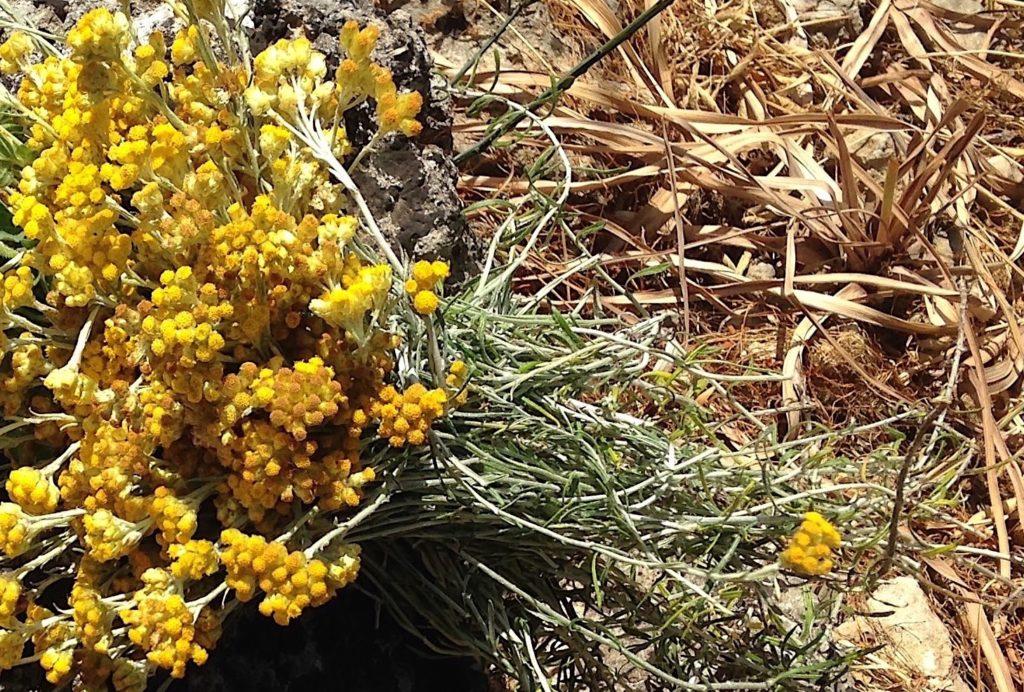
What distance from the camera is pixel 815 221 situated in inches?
79.6

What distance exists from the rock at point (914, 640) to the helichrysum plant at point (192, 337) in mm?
1064

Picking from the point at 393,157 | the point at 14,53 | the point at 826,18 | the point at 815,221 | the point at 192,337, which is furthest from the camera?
the point at 826,18

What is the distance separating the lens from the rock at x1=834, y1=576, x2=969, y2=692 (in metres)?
1.74

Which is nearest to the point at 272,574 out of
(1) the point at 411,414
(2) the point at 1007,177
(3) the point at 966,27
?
(1) the point at 411,414

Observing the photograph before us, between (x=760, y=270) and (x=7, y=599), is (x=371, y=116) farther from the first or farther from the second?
(x=760, y=270)

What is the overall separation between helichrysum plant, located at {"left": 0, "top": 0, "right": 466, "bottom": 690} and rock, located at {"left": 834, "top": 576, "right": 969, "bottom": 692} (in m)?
1.06

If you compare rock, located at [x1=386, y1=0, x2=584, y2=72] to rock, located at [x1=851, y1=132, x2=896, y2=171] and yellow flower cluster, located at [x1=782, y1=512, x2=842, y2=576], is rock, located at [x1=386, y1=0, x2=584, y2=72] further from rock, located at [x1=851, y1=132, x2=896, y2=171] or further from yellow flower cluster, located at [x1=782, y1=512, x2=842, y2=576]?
yellow flower cluster, located at [x1=782, y1=512, x2=842, y2=576]

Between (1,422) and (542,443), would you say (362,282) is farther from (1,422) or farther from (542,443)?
(1,422)

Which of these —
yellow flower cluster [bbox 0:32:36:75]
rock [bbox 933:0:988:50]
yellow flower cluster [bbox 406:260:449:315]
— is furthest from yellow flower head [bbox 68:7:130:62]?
rock [bbox 933:0:988:50]

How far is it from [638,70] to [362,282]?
55.2 inches

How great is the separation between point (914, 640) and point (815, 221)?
2.75ft

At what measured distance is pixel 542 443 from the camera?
4.02 ft

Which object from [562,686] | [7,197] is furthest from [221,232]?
[562,686]

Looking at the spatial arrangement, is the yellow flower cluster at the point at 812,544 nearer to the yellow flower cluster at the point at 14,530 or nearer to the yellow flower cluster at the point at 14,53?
the yellow flower cluster at the point at 14,530
